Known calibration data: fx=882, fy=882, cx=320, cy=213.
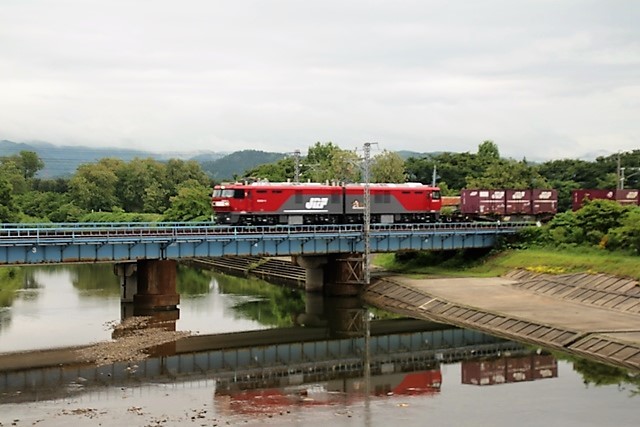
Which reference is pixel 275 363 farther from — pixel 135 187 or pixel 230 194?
pixel 135 187

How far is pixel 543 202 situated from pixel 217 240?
128ft

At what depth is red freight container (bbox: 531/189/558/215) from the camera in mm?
89125

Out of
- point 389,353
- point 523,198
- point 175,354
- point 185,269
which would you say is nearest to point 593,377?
point 389,353

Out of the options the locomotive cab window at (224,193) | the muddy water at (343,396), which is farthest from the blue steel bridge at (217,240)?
the muddy water at (343,396)

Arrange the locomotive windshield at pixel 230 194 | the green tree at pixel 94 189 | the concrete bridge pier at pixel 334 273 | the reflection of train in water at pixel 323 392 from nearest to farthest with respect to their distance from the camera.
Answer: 1. the reflection of train in water at pixel 323 392
2. the concrete bridge pier at pixel 334 273
3. the locomotive windshield at pixel 230 194
4. the green tree at pixel 94 189

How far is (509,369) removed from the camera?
45.3 m

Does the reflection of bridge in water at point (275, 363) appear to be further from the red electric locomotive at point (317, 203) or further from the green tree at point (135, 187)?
the green tree at point (135, 187)

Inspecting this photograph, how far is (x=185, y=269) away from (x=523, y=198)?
40.4 m

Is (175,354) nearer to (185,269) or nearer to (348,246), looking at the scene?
(348,246)

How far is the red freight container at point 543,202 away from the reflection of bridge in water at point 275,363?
34.2m

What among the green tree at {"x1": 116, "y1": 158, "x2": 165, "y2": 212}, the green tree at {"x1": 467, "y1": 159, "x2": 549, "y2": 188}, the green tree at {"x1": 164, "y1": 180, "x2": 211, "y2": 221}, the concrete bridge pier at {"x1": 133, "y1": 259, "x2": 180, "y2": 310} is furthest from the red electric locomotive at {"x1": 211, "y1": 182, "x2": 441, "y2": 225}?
the green tree at {"x1": 116, "y1": 158, "x2": 165, "y2": 212}

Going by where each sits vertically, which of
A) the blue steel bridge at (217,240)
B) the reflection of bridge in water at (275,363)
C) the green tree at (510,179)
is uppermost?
the green tree at (510,179)

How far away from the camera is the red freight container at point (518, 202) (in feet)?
290

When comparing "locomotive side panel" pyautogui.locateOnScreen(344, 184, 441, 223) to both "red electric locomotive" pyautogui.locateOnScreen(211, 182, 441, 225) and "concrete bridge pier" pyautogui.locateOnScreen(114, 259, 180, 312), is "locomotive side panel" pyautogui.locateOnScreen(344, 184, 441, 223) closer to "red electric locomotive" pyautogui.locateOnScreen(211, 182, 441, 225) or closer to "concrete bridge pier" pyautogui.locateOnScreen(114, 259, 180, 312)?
"red electric locomotive" pyautogui.locateOnScreen(211, 182, 441, 225)
